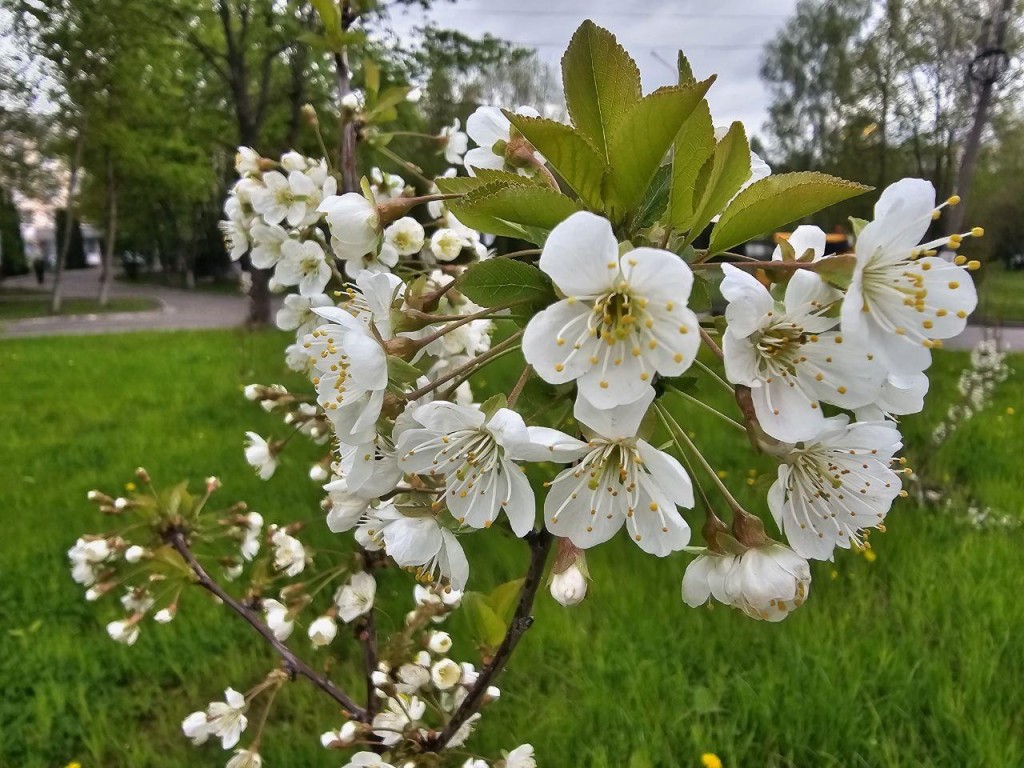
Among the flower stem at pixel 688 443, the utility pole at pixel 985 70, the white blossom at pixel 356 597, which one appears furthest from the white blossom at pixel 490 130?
the utility pole at pixel 985 70

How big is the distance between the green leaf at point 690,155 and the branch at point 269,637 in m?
1.03

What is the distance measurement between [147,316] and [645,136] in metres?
18.3

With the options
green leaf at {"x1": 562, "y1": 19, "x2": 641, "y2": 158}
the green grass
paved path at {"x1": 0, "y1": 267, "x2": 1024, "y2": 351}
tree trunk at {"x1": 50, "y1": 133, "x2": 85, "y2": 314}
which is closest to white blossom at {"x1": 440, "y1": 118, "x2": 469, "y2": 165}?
green leaf at {"x1": 562, "y1": 19, "x2": 641, "y2": 158}

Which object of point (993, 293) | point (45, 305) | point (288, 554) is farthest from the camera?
point (45, 305)

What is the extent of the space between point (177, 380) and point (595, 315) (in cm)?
630

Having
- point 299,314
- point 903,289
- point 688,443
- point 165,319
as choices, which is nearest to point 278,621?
point 299,314

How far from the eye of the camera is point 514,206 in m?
0.58

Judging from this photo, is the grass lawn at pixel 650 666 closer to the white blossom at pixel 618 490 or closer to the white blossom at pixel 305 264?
the white blossom at pixel 618 490

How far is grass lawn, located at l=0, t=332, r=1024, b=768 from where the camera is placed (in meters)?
1.76

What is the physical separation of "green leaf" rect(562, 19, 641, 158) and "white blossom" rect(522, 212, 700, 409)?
0.15 metres

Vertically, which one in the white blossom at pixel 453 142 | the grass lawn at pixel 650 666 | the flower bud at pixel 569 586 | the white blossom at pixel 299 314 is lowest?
the grass lawn at pixel 650 666

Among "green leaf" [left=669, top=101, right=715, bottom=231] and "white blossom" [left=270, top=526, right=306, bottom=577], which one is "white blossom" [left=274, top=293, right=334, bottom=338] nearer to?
"white blossom" [left=270, top=526, right=306, bottom=577]

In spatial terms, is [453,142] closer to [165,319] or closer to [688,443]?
[688,443]

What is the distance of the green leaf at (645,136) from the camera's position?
1.77 feet
